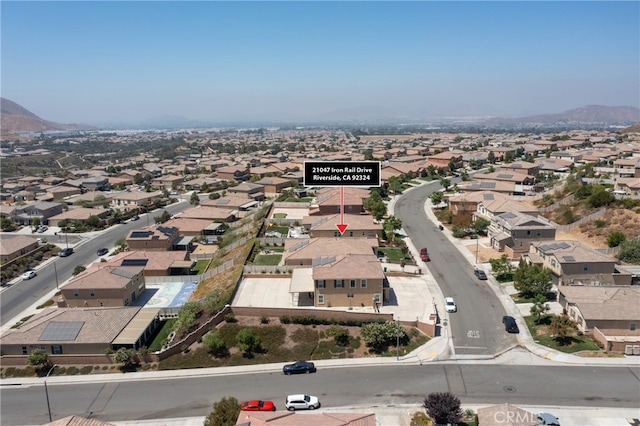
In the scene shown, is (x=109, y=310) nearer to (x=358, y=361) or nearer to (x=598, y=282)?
(x=358, y=361)

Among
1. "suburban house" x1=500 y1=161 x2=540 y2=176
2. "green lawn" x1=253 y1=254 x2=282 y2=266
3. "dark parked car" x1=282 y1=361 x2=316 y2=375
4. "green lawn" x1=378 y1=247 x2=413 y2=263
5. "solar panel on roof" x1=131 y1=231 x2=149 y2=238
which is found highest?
"suburban house" x1=500 y1=161 x2=540 y2=176

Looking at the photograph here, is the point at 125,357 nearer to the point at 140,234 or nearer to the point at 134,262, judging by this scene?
the point at 134,262

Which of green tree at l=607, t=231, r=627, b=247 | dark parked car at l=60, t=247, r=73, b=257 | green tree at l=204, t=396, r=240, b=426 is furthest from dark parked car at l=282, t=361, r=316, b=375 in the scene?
dark parked car at l=60, t=247, r=73, b=257

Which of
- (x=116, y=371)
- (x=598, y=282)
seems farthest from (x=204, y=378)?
(x=598, y=282)

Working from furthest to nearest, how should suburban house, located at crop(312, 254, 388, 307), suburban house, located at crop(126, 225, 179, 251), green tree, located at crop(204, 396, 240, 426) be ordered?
suburban house, located at crop(126, 225, 179, 251), suburban house, located at crop(312, 254, 388, 307), green tree, located at crop(204, 396, 240, 426)

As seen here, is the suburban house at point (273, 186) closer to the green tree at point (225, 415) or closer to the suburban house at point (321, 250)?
the suburban house at point (321, 250)

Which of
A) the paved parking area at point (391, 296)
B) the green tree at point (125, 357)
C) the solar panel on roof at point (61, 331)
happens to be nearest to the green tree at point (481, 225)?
the paved parking area at point (391, 296)

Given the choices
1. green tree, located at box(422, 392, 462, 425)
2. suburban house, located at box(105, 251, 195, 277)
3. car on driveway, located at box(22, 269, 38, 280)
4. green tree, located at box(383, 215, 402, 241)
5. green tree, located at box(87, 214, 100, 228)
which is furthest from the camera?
green tree, located at box(87, 214, 100, 228)

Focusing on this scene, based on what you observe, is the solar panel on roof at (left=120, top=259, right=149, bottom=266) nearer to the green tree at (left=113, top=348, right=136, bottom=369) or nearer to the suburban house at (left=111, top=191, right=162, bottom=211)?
the green tree at (left=113, top=348, right=136, bottom=369)
